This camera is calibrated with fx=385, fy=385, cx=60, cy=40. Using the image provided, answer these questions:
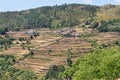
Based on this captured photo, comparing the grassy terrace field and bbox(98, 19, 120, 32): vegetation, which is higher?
bbox(98, 19, 120, 32): vegetation

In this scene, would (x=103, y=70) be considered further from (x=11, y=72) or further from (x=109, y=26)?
(x=109, y=26)

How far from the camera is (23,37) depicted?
525ft

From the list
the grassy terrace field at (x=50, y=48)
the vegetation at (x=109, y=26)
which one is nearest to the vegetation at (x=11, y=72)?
the grassy terrace field at (x=50, y=48)

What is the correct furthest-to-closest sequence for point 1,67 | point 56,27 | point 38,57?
point 56,27 → point 38,57 → point 1,67

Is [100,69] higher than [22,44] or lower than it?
higher

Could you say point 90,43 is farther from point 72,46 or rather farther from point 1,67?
point 1,67

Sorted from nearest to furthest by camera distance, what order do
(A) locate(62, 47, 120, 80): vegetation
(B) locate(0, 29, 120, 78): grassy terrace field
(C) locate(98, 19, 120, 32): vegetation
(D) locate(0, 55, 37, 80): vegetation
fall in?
(A) locate(62, 47, 120, 80): vegetation < (D) locate(0, 55, 37, 80): vegetation < (B) locate(0, 29, 120, 78): grassy terrace field < (C) locate(98, 19, 120, 32): vegetation

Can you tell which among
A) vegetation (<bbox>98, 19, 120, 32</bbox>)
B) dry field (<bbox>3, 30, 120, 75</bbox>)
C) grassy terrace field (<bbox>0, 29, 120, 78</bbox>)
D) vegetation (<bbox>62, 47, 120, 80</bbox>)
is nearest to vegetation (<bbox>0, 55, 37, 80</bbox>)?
grassy terrace field (<bbox>0, 29, 120, 78</bbox>)

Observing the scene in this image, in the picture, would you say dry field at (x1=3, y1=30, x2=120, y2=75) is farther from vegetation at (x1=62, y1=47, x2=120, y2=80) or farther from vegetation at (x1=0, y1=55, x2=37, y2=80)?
vegetation at (x1=62, y1=47, x2=120, y2=80)

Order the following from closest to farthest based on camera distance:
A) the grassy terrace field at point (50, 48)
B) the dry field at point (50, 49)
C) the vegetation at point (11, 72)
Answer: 1. the vegetation at point (11, 72)
2. the dry field at point (50, 49)
3. the grassy terrace field at point (50, 48)

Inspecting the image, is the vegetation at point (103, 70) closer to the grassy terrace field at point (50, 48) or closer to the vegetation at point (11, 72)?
the vegetation at point (11, 72)

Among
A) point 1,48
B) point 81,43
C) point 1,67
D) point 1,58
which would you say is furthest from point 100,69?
point 1,48

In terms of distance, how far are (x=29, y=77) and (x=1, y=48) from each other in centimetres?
4933

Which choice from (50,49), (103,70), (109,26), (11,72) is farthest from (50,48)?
(103,70)
